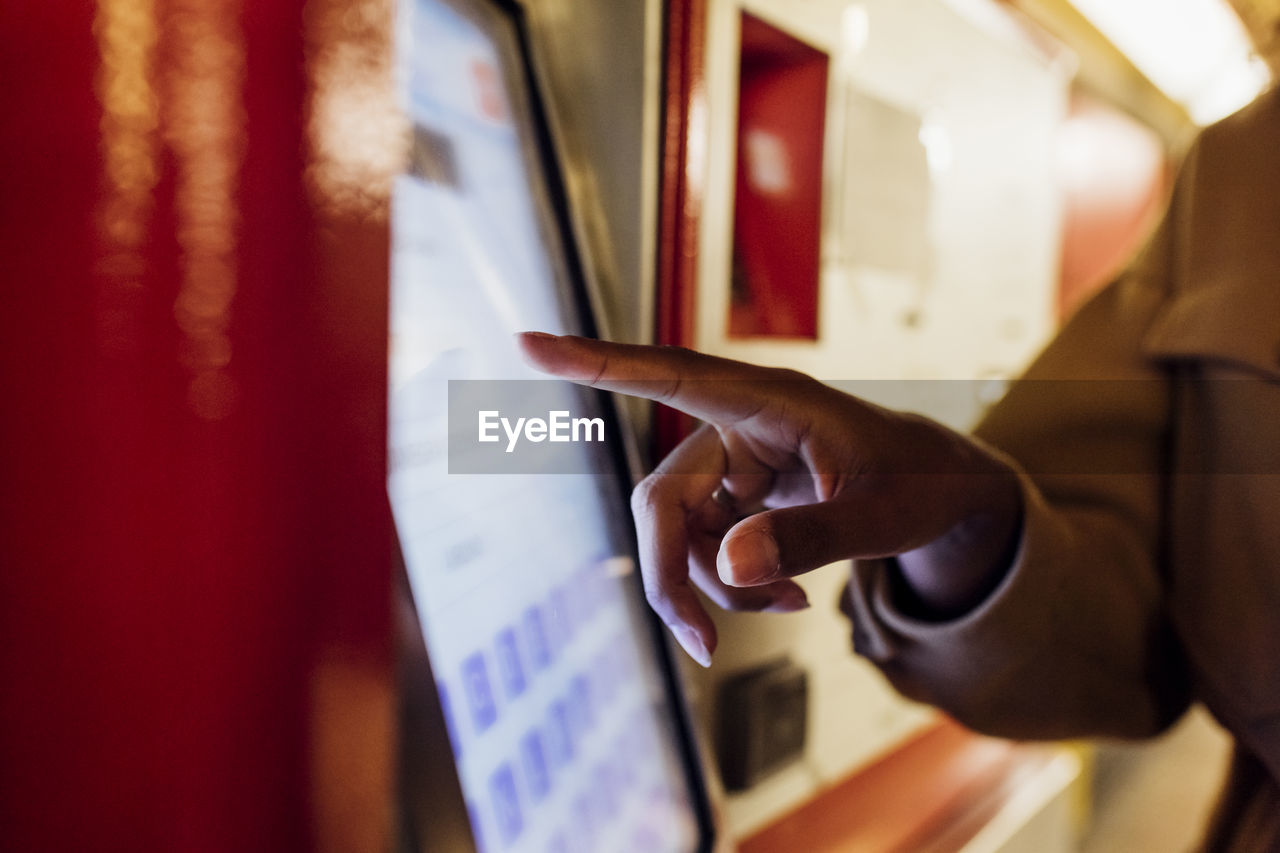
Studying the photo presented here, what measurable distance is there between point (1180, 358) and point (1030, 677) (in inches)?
17.9

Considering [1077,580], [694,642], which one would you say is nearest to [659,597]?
[694,642]

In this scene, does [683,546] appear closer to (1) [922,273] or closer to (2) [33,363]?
(2) [33,363]

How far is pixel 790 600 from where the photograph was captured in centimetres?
59

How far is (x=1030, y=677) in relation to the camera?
924mm

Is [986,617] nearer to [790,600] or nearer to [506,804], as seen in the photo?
[790,600]

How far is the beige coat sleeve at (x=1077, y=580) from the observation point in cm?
85

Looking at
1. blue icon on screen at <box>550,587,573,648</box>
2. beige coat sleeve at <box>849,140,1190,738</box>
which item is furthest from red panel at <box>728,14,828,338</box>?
blue icon on screen at <box>550,587,573,648</box>

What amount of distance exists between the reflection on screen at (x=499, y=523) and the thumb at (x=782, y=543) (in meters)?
0.16

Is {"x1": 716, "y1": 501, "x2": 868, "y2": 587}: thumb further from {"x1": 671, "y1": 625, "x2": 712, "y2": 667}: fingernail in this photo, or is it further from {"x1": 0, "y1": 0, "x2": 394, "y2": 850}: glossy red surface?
{"x1": 0, "y1": 0, "x2": 394, "y2": 850}: glossy red surface

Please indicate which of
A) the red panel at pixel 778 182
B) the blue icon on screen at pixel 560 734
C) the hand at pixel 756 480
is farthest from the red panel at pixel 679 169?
the blue icon on screen at pixel 560 734

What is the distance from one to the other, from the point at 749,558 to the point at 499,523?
26 centimetres

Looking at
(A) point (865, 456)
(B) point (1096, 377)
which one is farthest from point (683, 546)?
(B) point (1096, 377)

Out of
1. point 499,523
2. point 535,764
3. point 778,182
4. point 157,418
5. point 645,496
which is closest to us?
point 157,418

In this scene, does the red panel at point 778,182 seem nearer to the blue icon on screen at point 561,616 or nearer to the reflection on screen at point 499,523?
the reflection on screen at point 499,523
